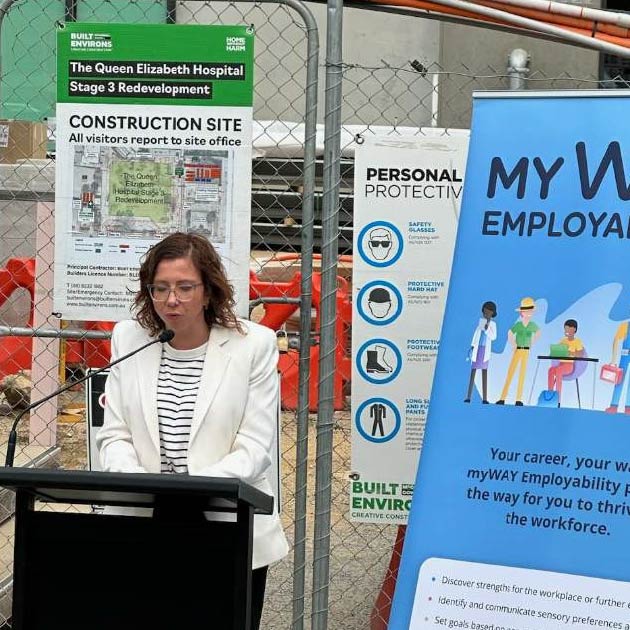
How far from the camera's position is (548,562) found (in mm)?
3508

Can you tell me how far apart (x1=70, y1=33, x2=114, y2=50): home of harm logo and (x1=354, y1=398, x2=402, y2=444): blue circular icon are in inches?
63.6

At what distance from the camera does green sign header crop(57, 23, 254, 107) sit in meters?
4.05

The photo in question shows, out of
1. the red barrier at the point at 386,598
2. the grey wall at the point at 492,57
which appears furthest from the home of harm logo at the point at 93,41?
the grey wall at the point at 492,57

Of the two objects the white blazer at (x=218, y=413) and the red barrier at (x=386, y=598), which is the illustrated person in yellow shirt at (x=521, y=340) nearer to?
the white blazer at (x=218, y=413)

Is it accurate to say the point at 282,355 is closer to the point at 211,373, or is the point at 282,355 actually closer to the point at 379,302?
the point at 379,302

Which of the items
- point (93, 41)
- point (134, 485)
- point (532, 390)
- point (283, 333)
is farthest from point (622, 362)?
point (283, 333)

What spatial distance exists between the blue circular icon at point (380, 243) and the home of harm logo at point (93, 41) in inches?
45.0

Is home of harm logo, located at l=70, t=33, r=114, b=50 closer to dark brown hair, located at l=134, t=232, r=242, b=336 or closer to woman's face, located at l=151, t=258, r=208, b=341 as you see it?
dark brown hair, located at l=134, t=232, r=242, b=336

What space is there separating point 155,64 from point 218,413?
4.48ft

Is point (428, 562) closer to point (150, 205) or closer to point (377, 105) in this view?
point (150, 205)

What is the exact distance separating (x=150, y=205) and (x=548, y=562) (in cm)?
187

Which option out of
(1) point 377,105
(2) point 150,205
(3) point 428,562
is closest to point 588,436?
(3) point 428,562

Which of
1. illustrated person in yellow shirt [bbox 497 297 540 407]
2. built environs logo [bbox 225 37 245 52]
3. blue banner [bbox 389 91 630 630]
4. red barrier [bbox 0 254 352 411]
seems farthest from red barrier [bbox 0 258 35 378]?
illustrated person in yellow shirt [bbox 497 297 540 407]

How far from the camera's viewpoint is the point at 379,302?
4324 millimetres
